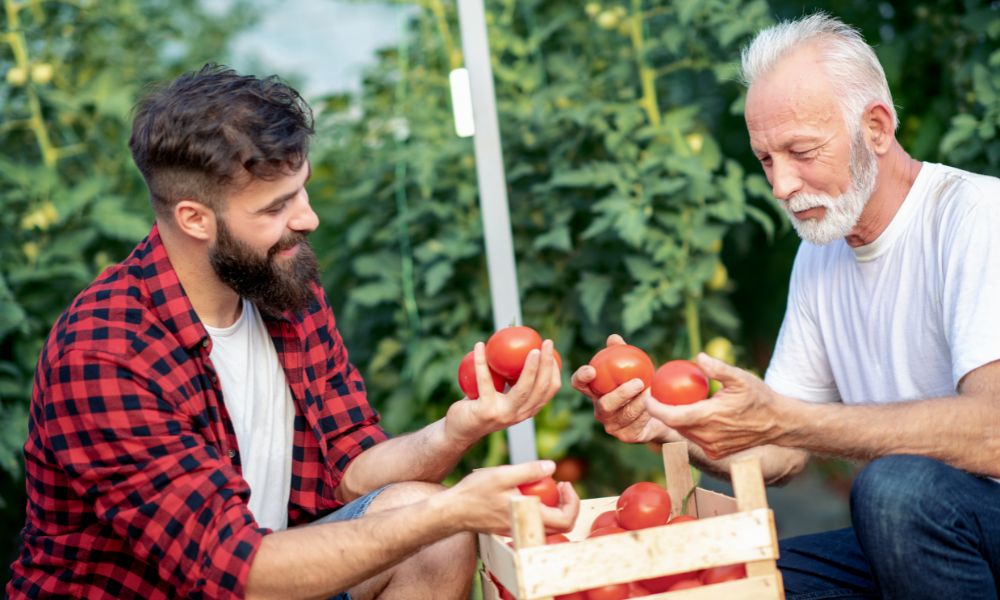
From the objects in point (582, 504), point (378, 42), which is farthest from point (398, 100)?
point (582, 504)

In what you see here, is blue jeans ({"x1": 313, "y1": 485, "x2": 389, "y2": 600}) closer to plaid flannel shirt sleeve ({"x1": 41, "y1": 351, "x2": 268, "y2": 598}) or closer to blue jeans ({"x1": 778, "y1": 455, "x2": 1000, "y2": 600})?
plaid flannel shirt sleeve ({"x1": 41, "y1": 351, "x2": 268, "y2": 598})

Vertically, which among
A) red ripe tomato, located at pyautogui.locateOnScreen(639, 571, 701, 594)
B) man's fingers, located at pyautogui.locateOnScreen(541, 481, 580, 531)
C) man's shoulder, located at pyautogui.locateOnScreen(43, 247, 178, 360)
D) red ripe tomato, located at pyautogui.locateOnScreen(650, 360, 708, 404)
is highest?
man's shoulder, located at pyautogui.locateOnScreen(43, 247, 178, 360)

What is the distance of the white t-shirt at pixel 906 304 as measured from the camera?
2.39 metres

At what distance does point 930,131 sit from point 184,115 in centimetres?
277

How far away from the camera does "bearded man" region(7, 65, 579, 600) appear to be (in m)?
2.16

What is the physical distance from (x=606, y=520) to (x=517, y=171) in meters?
2.09

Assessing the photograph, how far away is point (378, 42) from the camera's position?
182 inches

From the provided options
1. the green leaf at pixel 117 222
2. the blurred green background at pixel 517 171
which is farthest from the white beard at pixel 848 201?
the green leaf at pixel 117 222

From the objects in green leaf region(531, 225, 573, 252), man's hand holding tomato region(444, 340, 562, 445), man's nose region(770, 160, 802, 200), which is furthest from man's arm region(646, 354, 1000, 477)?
green leaf region(531, 225, 573, 252)

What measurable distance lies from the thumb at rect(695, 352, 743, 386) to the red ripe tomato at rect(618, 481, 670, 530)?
32 cm

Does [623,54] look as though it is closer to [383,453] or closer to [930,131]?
[930,131]

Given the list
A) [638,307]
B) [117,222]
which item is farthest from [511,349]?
[117,222]

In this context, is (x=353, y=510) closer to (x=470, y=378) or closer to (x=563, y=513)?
(x=470, y=378)

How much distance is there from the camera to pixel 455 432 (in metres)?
2.51
